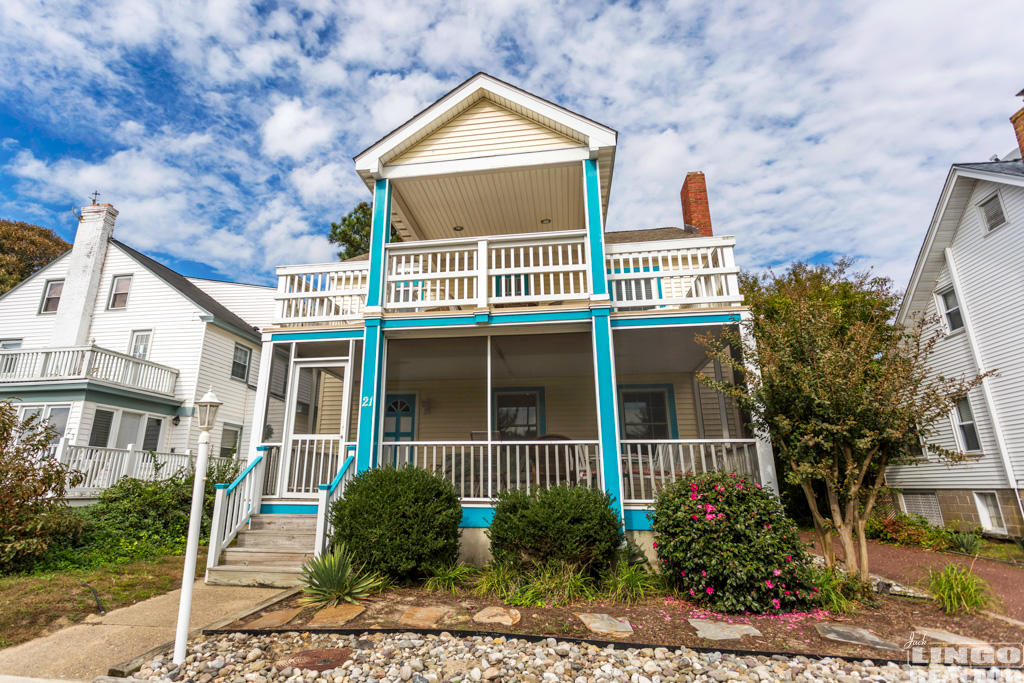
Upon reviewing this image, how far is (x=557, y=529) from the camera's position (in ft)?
19.0

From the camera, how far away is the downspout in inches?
417

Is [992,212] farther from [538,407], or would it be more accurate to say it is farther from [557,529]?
[557,529]

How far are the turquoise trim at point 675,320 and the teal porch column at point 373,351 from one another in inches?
156

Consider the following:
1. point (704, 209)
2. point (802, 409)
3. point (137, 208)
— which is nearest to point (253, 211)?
point (137, 208)

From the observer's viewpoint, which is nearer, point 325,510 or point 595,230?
point 325,510

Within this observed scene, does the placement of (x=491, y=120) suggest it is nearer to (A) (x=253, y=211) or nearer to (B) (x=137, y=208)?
(A) (x=253, y=211)

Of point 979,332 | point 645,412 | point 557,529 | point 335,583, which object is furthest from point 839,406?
point 979,332

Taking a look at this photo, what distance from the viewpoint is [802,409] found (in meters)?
5.80

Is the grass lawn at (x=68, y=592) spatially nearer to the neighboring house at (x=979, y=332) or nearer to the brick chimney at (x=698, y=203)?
the brick chimney at (x=698, y=203)

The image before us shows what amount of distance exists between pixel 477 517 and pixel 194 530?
3.89 meters

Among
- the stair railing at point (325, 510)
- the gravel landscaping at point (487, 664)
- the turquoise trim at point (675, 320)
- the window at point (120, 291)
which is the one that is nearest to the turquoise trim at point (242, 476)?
the stair railing at point (325, 510)

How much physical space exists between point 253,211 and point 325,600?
17.7 m

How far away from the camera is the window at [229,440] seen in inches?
650

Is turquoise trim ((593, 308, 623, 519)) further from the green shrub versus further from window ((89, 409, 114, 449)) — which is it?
window ((89, 409, 114, 449))
